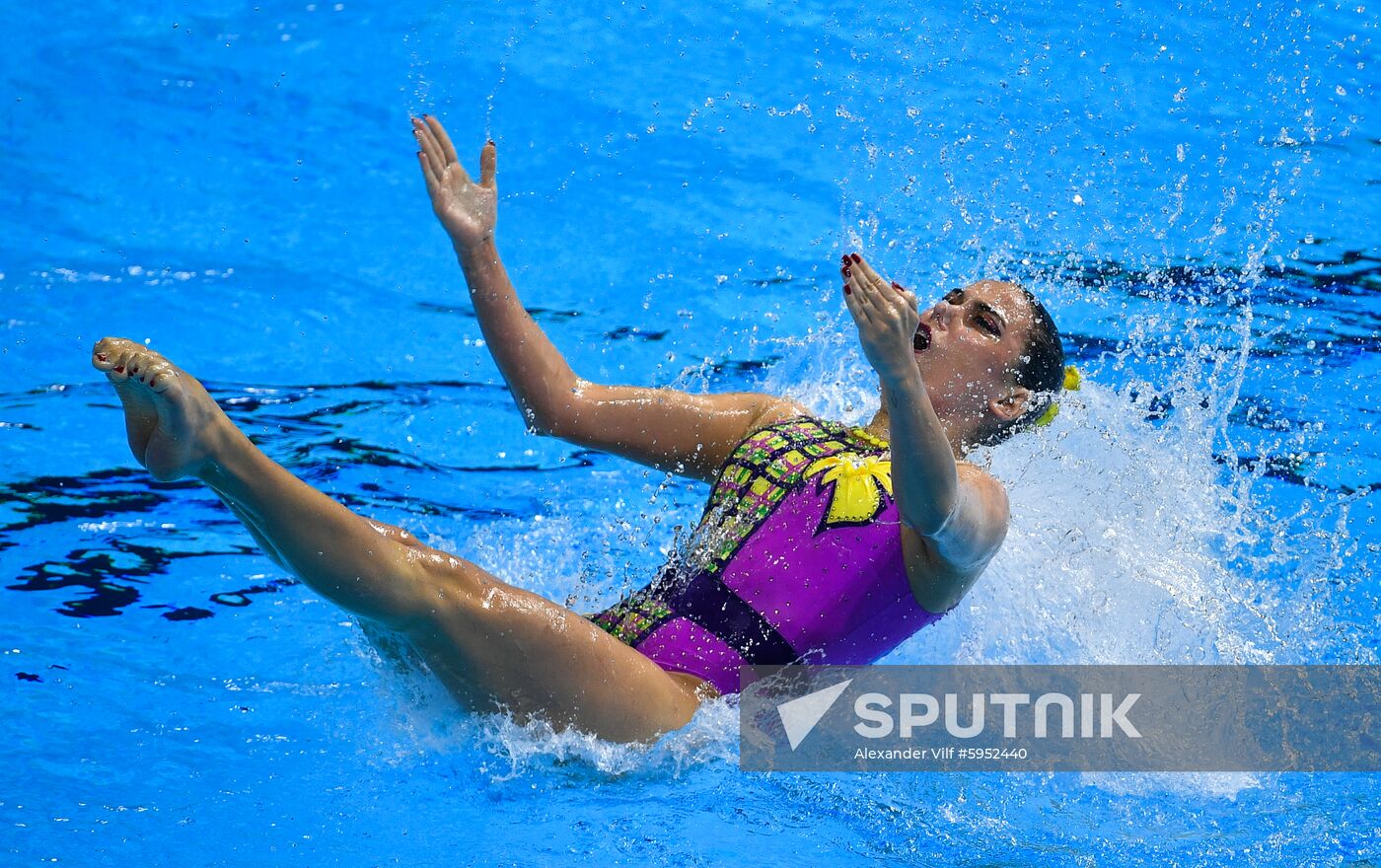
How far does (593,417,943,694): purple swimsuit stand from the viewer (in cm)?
320

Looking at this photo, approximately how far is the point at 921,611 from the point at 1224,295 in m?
3.15

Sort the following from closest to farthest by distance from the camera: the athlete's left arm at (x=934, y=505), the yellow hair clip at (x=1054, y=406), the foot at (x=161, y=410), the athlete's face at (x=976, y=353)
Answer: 1. the foot at (x=161, y=410)
2. the athlete's left arm at (x=934, y=505)
3. the athlete's face at (x=976, y=353)
4. the yellow hair clip at (x=1054, y=406)

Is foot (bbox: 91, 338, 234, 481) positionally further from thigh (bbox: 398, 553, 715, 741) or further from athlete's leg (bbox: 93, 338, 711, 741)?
thigh (bbox: 398, 553, 715, 741)

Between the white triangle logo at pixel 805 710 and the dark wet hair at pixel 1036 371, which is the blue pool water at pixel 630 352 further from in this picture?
the dark wet hair at pixel 1036 371

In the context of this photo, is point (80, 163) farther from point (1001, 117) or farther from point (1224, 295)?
point (1224, 295)

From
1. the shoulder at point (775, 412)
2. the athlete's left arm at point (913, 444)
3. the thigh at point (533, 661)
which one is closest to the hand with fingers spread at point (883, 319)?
the athlete's left arm at point (913, 444)

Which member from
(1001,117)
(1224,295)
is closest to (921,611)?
(1224,295)

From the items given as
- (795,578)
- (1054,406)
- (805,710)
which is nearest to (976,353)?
(1054,406)

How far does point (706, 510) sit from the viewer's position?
11.6ft

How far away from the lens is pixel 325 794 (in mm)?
3229

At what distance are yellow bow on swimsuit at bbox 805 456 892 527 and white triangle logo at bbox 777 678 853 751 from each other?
43cm

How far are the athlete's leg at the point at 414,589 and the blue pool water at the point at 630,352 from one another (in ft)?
0.42

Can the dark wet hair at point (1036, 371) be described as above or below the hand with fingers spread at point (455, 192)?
above

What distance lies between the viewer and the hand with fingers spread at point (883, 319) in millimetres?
2629
